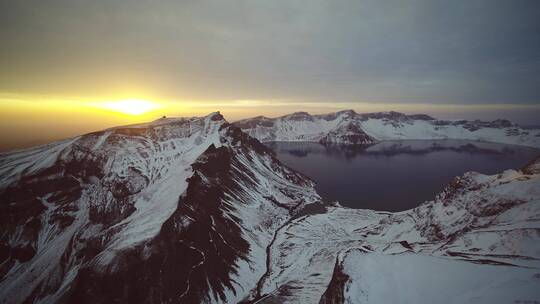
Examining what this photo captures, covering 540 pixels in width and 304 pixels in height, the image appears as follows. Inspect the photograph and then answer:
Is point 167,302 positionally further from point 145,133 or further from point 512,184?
point 145,133

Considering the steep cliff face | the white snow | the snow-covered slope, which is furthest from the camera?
the steep cliff face

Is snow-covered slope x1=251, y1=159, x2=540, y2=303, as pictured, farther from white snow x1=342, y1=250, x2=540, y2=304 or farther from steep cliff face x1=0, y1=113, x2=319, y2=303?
steep cliff face x1=0, y1=113, x2=319, y2=303

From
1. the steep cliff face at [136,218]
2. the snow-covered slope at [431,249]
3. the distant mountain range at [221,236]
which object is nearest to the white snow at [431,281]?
the snow-covered slope at [431,249]

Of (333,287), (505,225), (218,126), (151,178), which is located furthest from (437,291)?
(218,126)

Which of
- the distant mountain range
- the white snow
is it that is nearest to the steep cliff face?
the distant mountain range

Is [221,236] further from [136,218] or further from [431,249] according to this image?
[431,249]

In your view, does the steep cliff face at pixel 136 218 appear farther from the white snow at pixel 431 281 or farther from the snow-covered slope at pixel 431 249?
the white snow at pixel 431 281
